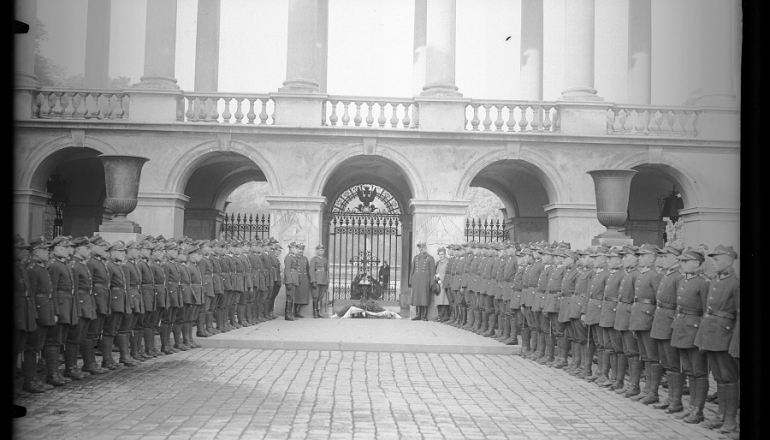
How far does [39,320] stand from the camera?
9219mm

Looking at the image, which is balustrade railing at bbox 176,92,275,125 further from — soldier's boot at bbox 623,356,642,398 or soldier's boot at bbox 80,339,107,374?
soldier's boot at bbox 623,356,642,398

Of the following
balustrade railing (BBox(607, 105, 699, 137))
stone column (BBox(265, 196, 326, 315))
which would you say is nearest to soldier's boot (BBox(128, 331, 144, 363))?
stone column (BBox(265, 196, 326, 315))

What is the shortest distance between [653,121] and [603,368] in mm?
13804

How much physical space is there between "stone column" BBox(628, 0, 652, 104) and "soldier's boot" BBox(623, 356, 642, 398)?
17039mm

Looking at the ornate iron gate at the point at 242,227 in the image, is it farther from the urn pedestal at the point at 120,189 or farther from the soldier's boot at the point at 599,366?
the soldier's boot at the point at 599,366

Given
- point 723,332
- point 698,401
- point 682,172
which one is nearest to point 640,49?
point 682,172

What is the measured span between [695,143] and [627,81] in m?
4.54

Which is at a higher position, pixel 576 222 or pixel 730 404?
pixel 576 222

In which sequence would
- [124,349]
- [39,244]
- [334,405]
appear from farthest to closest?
[124,349]
[39,244]
[334,405]

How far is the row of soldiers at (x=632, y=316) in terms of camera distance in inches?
312

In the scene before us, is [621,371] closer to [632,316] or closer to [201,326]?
[632,316]

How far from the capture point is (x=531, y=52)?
27062mm
